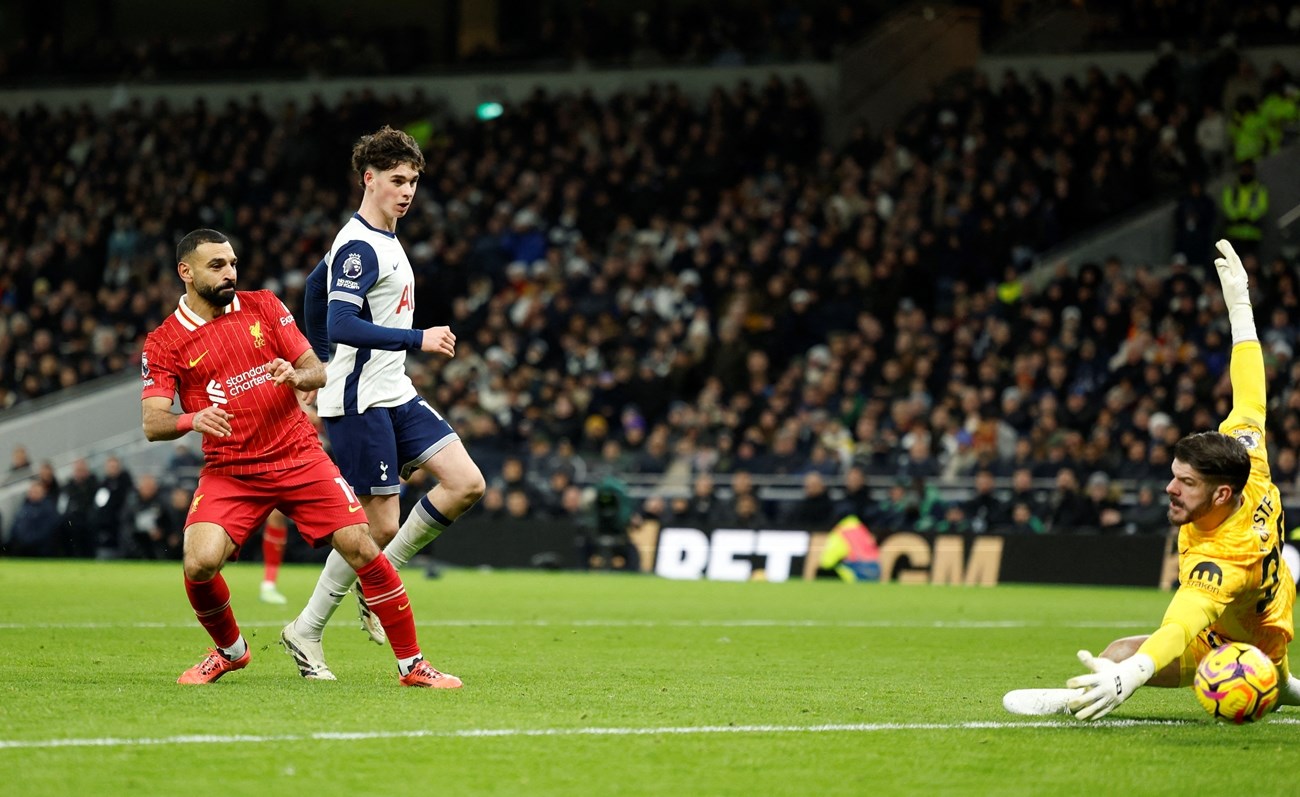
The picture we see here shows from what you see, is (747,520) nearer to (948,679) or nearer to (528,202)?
(528,202)

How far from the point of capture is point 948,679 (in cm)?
902

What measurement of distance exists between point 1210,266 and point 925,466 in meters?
5.60

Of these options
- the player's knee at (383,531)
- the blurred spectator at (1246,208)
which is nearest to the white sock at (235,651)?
the player's knee at (383,531)

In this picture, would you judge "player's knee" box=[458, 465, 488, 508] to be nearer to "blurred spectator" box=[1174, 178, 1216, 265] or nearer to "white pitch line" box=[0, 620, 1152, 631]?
"white pitch line" box=[0, 620, 1152, 631]

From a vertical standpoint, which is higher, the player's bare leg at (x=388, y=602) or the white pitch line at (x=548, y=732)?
the player's bare leg at (x=388, y=602)

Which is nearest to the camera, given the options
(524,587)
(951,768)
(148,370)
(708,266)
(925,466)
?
(951,768)

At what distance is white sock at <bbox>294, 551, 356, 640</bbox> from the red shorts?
0.42 m

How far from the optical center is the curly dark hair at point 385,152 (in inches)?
337

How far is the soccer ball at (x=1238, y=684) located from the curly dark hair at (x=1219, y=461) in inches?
26.6

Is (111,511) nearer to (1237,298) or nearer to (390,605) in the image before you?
(390,605)

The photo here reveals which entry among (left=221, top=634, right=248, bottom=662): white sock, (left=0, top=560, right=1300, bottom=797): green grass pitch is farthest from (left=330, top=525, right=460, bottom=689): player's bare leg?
(left=221, top=634, right=248, bottom=662): white sock

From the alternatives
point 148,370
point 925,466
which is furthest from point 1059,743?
point 925,466

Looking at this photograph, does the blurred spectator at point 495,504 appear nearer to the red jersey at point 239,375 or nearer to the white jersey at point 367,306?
the white jersey at point 367,306

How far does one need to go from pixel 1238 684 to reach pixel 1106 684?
2.69 feet
